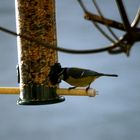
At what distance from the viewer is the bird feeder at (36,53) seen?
202 centimetres

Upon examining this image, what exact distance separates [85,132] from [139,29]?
5656mm

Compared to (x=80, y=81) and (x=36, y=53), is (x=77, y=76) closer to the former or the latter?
(x=80, y=81)

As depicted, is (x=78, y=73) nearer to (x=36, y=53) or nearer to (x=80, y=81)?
(x=80, y=81)

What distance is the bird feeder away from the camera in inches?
79.5

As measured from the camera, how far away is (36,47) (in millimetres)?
2035

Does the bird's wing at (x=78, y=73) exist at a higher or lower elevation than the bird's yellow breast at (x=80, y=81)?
higher

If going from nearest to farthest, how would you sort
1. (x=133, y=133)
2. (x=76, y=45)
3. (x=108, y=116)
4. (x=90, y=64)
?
(x=133, y=133) < (x=108, y=116) < (x=90, y=64) < (x=76, y=45)

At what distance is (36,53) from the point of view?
204 centimetres

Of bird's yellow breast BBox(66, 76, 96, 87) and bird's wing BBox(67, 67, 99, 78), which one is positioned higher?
bird's wing BBox(67, 67, 99, 78)

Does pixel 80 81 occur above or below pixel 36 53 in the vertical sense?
below

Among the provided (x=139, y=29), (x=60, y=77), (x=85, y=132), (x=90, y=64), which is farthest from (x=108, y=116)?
(x=139, y=29)

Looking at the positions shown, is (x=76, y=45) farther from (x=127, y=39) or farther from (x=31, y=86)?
(x=127, y=39)

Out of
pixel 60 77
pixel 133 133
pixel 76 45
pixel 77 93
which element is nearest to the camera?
pixel 77 93

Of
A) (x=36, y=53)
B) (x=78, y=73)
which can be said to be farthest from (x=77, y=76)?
(x=36, y=53)
